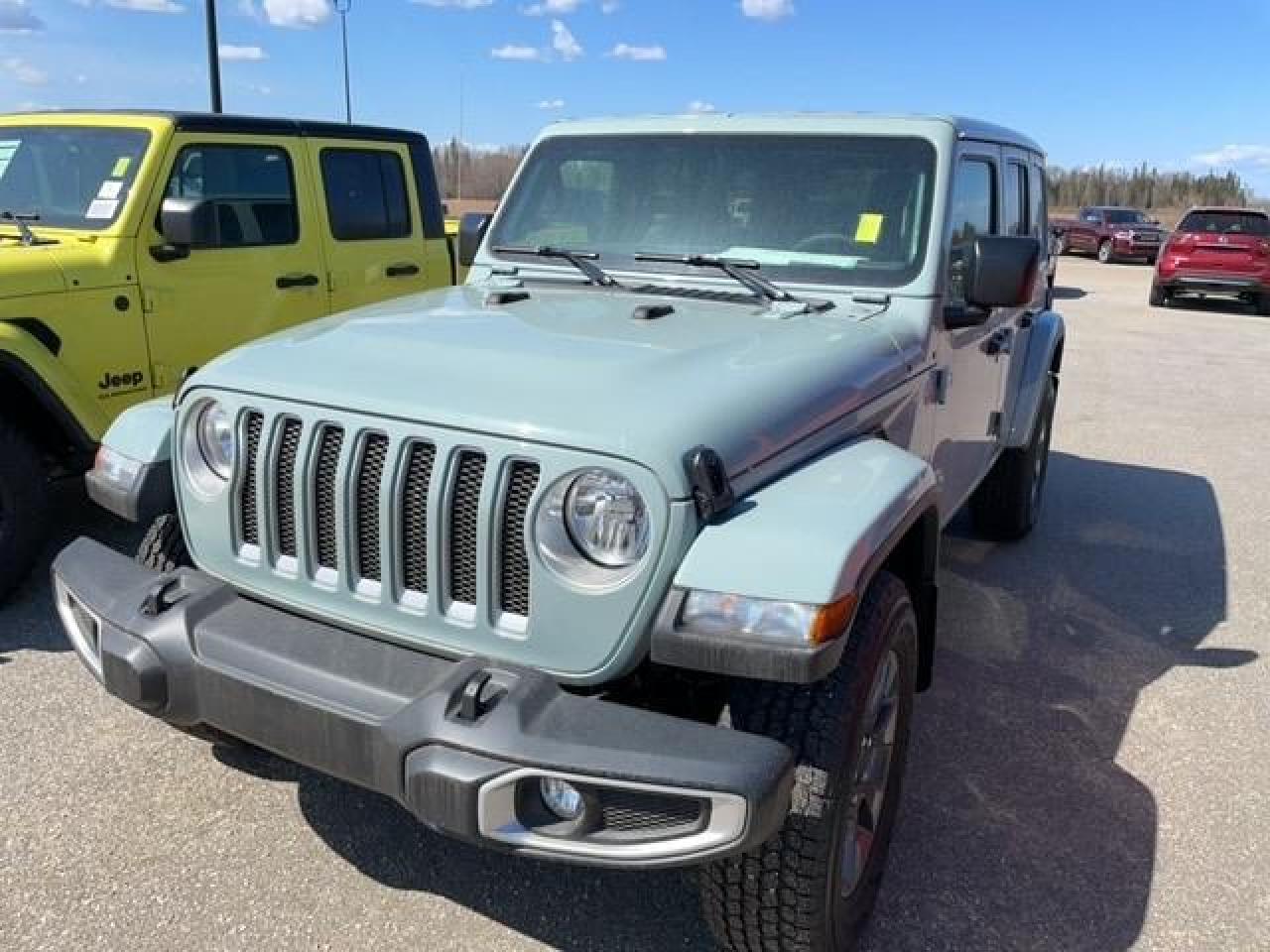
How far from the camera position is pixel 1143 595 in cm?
497

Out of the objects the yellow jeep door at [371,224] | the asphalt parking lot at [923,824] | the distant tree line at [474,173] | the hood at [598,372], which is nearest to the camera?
the hood at [598,372]

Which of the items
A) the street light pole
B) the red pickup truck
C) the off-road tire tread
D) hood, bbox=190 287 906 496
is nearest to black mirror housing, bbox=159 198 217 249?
hood, bbox=190 287 906 496

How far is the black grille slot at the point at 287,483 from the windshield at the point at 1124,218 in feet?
87.9

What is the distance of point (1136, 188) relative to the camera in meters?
43.3

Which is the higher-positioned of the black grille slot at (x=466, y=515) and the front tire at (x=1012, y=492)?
the black grille slot at (x=466, y=515)

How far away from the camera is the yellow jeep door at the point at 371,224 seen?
19.2 ft

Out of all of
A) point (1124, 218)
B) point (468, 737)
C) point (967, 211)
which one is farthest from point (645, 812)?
point (1124, 218)

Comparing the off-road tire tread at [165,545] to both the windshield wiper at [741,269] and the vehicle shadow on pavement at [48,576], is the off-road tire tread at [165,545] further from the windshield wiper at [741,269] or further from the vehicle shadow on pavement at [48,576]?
the windshield wiper at [741,269]

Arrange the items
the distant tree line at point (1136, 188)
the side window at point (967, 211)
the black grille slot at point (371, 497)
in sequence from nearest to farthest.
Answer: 1. the black grille slot at point (371, 497)
2. the side window at point (967, 211)
3. the distant tree line at point (1136, 188)

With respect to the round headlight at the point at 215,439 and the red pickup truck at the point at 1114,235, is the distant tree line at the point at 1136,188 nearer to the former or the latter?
the red pickup truck at the point at 1114,235

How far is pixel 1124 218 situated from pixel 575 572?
89.8ft

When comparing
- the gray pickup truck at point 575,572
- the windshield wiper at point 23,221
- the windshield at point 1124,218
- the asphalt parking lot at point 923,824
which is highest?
the windshield wiper at point 23,221

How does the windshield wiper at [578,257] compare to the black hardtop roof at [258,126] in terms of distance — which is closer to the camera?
the windshield wiper at [578,257]

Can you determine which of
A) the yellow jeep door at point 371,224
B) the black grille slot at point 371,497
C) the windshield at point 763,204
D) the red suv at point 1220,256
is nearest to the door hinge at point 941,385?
the windshield at point 763,204
